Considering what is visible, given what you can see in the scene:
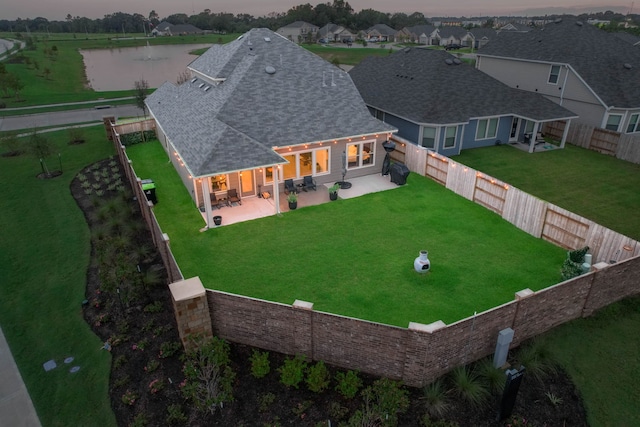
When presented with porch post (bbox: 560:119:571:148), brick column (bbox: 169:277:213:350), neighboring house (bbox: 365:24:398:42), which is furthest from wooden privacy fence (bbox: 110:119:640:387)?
neighboring house (bbox: 365:24:398:42)

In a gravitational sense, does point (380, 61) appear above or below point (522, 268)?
above

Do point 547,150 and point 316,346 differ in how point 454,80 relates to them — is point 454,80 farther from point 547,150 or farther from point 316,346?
point 316,346

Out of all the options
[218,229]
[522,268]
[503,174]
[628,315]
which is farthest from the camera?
[503,174]

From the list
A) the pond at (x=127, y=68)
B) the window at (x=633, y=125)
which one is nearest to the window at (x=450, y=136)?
the window at (x=633, y=125)

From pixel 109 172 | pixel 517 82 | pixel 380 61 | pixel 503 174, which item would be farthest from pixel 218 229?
pixel 517 82

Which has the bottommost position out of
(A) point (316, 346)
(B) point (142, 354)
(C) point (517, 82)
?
(B) point (142, 354)

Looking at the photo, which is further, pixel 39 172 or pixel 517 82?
pixel 517 82
